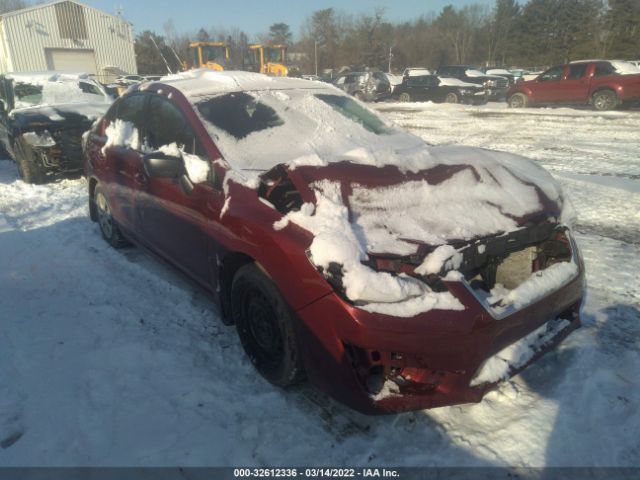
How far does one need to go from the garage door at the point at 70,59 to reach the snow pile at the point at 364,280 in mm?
31974

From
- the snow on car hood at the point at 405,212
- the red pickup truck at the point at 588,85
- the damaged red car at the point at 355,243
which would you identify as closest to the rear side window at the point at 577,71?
the red pickup truck at the point at 588,85

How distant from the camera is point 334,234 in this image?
2182 millimetres

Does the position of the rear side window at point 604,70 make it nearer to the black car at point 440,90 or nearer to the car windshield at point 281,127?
the black car at point 440,90

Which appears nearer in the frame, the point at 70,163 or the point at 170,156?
the point at 170,156

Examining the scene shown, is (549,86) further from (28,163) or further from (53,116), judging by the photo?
(28,163)

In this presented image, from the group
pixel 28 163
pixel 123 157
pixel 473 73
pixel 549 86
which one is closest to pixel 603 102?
pixel 549 86

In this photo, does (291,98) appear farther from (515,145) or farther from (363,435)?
(515,145)

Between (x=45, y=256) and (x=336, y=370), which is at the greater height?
(x=336, y=370)

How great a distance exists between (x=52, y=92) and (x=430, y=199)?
848cm

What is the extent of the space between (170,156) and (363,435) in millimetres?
2103

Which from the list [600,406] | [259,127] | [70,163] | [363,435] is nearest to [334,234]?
[363,435]

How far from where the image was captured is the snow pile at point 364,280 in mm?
2047

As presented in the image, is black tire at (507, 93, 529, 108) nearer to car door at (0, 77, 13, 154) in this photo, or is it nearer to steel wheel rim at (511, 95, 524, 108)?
steel wheel rim at (511, 95, 524, 108)

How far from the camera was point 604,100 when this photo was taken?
15.7 metres
